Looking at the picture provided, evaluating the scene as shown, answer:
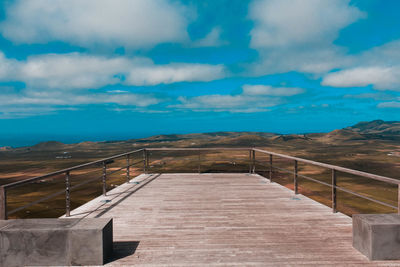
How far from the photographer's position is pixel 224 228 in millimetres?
4348

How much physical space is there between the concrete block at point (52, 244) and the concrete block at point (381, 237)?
3.15 m

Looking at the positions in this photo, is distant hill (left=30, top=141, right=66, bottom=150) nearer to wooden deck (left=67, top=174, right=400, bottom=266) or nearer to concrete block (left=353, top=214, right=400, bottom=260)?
wooden deck (left=67, top=174, right=400, bottom=266)

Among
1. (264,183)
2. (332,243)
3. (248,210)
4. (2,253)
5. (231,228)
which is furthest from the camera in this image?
(264,183)

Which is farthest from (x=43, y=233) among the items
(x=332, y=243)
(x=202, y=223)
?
(x=332, y=243)

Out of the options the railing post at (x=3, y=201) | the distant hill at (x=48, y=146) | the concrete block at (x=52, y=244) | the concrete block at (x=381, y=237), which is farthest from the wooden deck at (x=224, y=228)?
the distant hill at (x=48, y=146)

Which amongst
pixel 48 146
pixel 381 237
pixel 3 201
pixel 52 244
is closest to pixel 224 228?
pixel 381 237

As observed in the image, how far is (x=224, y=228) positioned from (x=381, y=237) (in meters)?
2.20

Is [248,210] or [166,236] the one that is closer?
[166,236]

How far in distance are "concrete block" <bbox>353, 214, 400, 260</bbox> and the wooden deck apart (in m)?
0.10

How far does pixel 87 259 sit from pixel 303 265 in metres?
2.53

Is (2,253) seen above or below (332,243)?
above

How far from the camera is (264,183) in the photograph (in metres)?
8.52

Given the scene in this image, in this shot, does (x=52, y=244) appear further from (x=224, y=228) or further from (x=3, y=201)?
(x=224, y=228)

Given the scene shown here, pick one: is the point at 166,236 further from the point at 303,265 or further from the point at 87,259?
the point at 303,265
